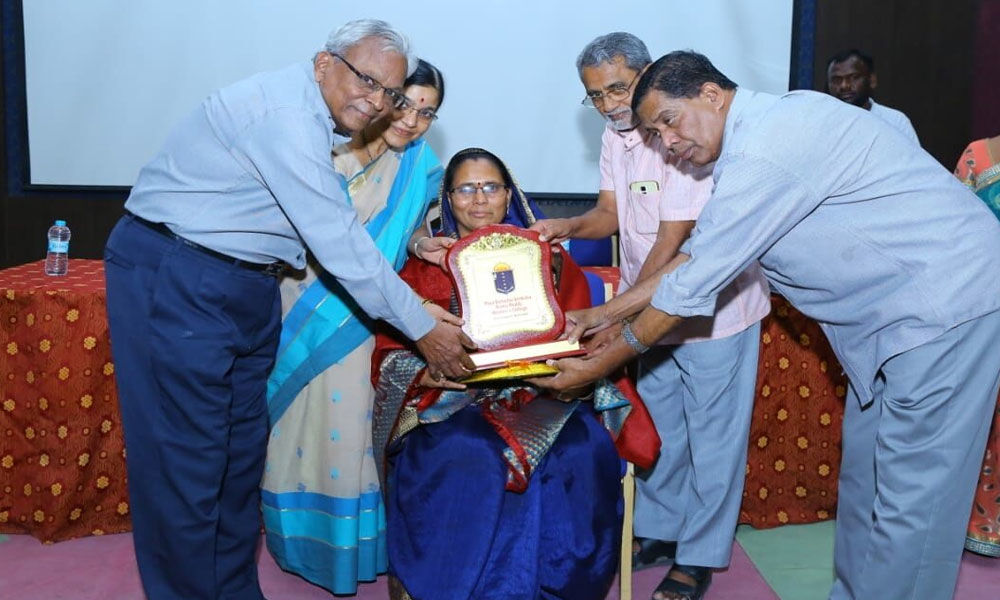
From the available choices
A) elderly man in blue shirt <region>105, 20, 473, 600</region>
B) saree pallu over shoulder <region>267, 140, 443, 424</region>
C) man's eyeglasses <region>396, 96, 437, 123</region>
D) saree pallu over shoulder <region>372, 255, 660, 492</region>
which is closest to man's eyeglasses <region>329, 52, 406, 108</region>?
elderly man in blue shirt <region>105, 20, 473, 600</region>

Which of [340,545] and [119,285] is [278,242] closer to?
[119,285]

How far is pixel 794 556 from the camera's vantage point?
130 inches

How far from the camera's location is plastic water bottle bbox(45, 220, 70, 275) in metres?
3.44

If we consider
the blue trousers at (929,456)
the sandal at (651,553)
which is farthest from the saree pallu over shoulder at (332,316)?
the blue trousers at (929,456)

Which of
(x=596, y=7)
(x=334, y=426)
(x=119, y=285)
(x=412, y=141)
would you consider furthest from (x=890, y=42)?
(x=119, y=285)

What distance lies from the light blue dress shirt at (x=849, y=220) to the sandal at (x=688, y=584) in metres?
1.08

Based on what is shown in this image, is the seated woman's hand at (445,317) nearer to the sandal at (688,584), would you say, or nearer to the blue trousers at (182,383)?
the blue trousers at (182,383)

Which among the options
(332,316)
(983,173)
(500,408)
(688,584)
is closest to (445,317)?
(500,408)

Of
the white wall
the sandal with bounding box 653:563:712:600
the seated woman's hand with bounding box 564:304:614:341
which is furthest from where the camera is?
the white wall

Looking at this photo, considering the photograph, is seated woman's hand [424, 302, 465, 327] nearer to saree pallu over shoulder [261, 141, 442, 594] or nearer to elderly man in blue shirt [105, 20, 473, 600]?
elderly man in blue shirt [105, 20, 473, 600]

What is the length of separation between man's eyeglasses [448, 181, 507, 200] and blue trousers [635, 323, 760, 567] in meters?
0.71

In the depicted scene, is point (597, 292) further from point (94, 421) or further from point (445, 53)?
point (445, 53)

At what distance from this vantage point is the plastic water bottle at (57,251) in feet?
11.3

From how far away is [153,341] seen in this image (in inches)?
92.2
